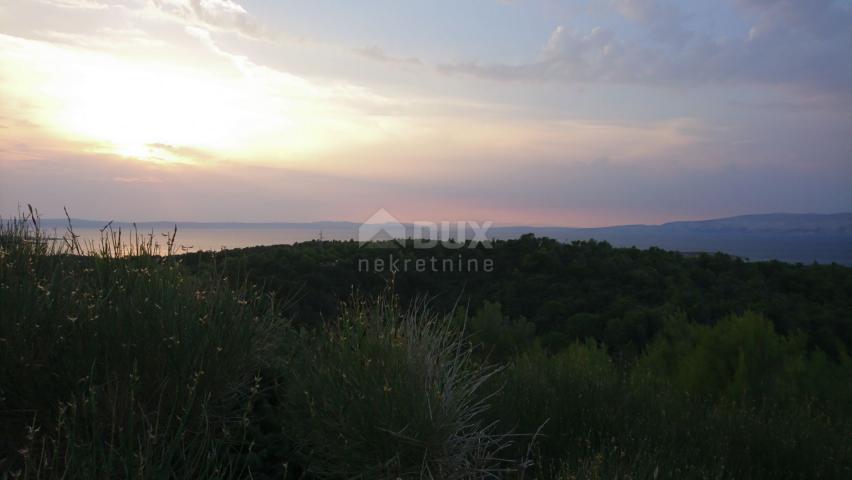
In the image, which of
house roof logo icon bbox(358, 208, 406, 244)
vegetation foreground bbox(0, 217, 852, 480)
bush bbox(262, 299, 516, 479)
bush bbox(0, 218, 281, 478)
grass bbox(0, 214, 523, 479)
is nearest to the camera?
bush bbox(0, 218, 281, 478)

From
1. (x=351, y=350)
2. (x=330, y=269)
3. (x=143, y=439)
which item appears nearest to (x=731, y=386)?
(x=351, y=350)

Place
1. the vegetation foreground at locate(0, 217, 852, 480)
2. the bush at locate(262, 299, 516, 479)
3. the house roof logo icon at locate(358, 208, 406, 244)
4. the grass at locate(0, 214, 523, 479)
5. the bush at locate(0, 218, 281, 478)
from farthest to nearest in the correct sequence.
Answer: the house roof logo icon at locate(358, 208, 406, 244) → the bush at locate(262, 299, 516, 479) → the grass at locate(0, 214, 523, 479) → the vegetation foreground at locate(0, 217, 852, 480) → the bush at locate(0, 218, 281, 478)

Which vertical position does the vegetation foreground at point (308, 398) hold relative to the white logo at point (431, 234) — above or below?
below

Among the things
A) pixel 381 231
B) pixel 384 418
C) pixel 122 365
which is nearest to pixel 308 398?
pixel 384 418

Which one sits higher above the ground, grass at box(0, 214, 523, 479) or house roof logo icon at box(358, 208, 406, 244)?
house roof logo icon at box(358, 208, 406, 244)

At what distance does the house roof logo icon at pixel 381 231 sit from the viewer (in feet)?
57.8

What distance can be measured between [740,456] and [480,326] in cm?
478

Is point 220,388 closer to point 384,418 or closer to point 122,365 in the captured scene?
point 122,365

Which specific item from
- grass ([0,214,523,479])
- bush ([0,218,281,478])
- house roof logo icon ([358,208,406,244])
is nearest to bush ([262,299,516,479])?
grass ([0,214,523,479])

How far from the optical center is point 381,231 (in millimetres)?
18828

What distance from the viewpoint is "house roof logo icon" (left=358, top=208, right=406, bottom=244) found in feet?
57.8

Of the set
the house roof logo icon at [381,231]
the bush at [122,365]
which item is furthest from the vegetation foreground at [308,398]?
the house roof logo icon at [381,231]

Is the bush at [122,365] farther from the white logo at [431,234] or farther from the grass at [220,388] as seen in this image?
the white logo at [431,234]

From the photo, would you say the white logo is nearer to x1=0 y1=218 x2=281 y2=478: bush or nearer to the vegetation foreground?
the vegetation foreground
